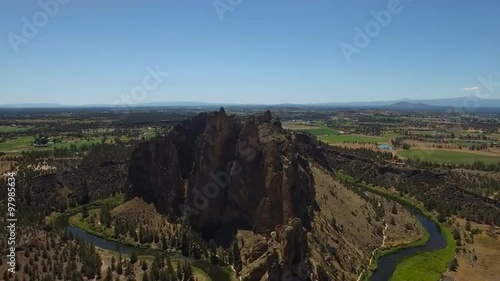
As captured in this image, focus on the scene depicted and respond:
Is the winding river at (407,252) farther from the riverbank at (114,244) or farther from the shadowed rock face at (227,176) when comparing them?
the riverbank at (114,244)

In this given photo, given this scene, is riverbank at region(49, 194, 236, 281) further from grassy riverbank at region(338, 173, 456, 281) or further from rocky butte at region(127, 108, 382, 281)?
grassy riverbank at region(338, 173, 456, 281)

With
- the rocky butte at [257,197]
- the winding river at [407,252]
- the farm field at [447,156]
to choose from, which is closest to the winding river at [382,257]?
the winding river at [407,252]

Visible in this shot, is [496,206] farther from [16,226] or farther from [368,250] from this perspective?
[16,226]

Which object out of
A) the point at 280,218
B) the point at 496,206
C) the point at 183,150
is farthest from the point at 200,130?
the point at 496,206

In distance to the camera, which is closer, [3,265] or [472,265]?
[3,265]

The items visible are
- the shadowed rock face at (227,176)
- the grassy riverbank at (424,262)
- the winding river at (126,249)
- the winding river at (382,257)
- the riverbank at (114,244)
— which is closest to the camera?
the winding river at (126,249)

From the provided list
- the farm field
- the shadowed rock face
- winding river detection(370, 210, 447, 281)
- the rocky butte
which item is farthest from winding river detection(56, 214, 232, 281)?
the farm field
